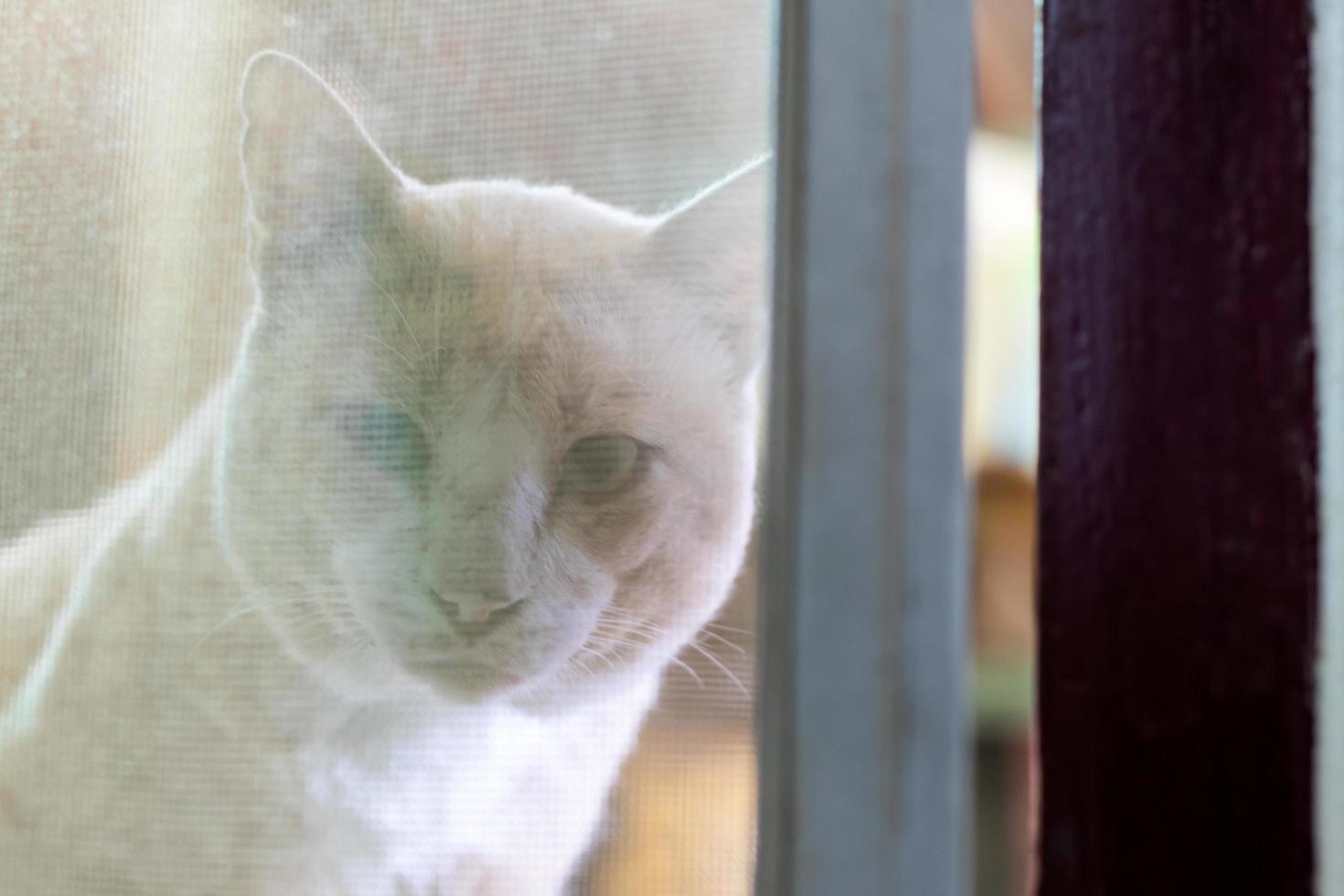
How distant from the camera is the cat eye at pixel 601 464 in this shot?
72 centimetres

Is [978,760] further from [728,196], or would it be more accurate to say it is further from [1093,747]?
[728,196]

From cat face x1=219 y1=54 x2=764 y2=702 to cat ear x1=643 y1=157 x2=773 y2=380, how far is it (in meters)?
0.02

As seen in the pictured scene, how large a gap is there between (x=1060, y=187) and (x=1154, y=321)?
0.26ft

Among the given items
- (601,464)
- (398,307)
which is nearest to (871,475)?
(601,464)

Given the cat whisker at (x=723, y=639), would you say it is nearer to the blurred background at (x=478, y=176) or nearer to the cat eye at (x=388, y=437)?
the blurred background at (x=478, y=176)

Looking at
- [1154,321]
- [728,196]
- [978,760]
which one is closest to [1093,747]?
[978,760]

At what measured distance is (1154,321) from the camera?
1.64 feet

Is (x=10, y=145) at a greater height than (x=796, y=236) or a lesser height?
greater

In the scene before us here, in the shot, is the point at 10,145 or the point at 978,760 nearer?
the point at 978,760

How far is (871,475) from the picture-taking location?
0.49 meters

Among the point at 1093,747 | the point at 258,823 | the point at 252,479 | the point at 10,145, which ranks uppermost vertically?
the point at 10,145

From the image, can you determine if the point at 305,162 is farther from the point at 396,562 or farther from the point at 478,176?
the point at 396,562

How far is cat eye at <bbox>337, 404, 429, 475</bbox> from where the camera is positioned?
71cm

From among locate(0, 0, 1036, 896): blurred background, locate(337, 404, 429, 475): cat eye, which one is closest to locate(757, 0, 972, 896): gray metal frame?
locate(0, 0, 1036, 896): blurred background
